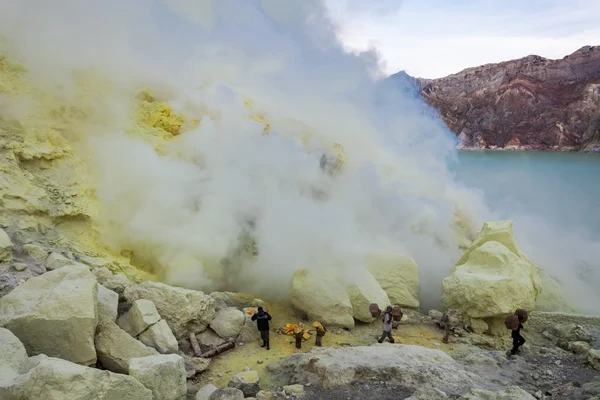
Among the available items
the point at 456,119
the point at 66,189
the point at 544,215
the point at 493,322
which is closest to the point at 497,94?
the point at 456,119

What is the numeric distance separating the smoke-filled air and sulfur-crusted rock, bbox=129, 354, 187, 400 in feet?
8.25

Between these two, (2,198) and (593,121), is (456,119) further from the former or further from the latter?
(2,198)

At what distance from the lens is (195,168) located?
24.0 ft

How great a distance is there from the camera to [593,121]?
36.3 m

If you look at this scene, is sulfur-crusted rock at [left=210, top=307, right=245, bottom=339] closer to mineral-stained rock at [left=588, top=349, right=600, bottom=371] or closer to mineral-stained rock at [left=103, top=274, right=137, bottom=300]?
mineral-stained rock at [left=103, top=274, right=137, bottom=300]

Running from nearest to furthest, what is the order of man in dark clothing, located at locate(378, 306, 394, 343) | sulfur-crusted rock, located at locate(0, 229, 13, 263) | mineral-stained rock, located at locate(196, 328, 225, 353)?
sulfur-crusted rock, located at locate(0, 229, 13, 263), mineral-stained rock, located at locate(196, 328, 225, 353), man in dark clothing, located at locate(378, 306, 394, 343)

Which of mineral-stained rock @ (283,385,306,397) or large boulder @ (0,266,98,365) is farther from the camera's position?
mineral-stained rock @ (283,385,306,397)

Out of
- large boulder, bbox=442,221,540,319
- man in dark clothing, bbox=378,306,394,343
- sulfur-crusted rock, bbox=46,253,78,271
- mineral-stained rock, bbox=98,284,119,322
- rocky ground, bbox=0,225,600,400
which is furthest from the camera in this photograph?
A: large boulder, bbox=442,221,540,319

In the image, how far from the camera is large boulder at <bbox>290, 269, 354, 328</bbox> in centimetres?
622

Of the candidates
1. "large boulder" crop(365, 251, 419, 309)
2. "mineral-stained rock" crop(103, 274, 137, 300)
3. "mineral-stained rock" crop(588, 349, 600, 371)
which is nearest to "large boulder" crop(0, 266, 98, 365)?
"mineral-stained rock" crop(103, 274, 137, 300)

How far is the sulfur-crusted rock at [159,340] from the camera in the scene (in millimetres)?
4781

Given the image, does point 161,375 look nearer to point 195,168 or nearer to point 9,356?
point 9,356

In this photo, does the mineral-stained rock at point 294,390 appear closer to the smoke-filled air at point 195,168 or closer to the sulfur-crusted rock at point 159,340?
the sulfur-crusted rock at point 159,340

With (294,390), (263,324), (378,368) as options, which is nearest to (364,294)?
(263,324)
